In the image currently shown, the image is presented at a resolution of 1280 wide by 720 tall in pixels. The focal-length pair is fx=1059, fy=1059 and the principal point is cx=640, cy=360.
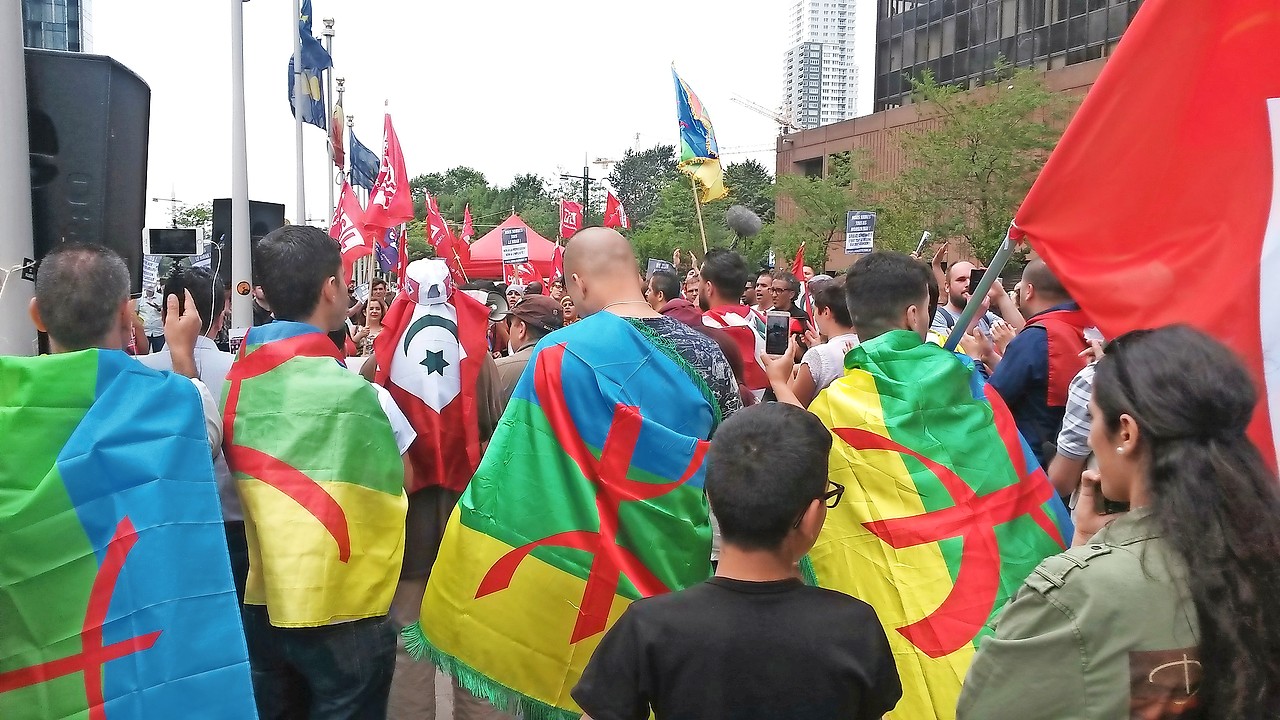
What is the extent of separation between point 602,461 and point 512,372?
174 cm

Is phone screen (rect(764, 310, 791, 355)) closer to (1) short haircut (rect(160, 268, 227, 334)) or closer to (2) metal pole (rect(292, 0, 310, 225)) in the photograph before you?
(1) short haircut (rect(160, 268, 227, 334))

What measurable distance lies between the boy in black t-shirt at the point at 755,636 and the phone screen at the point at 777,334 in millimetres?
3848

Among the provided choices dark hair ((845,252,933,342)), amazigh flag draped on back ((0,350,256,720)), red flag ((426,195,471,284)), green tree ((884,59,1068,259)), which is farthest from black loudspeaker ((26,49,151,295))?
green tree ((884,59,1068,259))

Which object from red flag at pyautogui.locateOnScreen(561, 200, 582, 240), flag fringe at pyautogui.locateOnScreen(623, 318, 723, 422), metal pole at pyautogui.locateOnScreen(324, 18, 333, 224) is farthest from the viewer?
metal pole at pyautogui.locateOnScreen(324, 18, 333, 224)

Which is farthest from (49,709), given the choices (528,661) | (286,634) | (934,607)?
(934,607)

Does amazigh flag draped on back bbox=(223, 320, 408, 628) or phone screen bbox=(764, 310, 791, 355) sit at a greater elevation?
phone screen bbox=(764, 310, 791, 355)

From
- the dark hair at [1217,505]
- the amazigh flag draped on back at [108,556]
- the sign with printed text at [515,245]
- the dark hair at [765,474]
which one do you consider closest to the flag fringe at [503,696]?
the amazigh flag draped on back at [108,556]

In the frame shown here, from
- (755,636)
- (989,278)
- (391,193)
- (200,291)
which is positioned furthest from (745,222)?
(755,636)

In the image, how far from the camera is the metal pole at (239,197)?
398 inches

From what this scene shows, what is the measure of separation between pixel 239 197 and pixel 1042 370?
8.64 m

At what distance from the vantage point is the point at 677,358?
3387 millimetres

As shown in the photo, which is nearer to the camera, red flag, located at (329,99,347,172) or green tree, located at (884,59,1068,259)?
red flag, located at (329,99,347,172)

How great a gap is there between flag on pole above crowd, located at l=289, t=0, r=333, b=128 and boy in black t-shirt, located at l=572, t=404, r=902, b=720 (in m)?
16.4

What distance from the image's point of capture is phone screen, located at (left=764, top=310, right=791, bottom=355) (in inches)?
236
